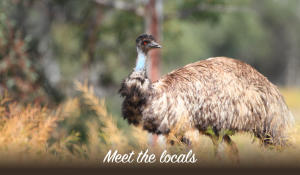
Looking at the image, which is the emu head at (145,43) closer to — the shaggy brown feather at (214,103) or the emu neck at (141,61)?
the emu neck at (141,61)

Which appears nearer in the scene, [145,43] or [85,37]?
[145,43]

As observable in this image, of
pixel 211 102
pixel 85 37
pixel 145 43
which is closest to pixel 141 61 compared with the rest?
pixel 145 43

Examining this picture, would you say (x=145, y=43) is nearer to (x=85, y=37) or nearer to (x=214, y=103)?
(x=214, y=103)

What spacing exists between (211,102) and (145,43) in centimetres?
91

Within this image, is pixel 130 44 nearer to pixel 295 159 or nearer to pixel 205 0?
pixel 205 0

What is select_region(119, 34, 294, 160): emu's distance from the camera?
478 centimetres

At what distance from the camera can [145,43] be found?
4793 millimetres

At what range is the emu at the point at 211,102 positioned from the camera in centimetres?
478

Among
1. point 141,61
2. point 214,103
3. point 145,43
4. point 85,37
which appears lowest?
point 214,103

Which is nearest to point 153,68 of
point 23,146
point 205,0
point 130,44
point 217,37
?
point 205,0

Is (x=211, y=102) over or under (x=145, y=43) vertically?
under

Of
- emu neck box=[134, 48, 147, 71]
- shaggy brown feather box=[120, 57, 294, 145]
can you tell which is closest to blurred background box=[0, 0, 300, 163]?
emu neck box=[134, 48, 147, 71]

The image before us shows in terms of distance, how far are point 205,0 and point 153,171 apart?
1256 centimetres

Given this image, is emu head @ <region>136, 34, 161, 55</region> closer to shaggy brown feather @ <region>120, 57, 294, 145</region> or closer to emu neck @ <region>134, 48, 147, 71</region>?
emu neck @ <region>134, 48, 147, 71</region>
